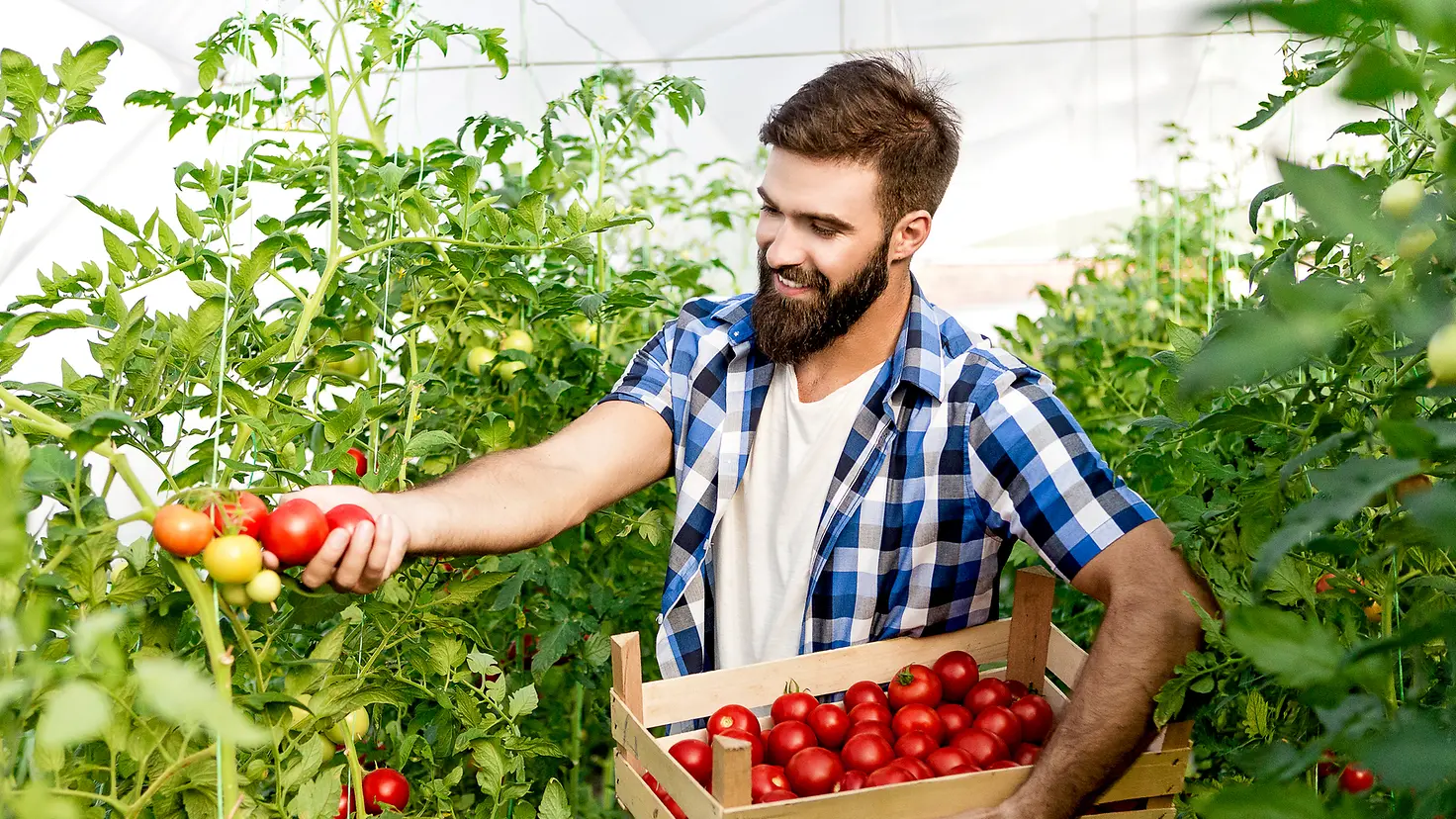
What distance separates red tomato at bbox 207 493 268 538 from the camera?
2.53 ft

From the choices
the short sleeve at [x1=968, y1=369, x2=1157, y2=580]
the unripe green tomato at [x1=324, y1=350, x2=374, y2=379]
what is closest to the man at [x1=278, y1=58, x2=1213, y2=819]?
the short sleeve at [x1=968, y1=369, x2=1157, y2=580]

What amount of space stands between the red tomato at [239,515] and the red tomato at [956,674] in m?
0.79

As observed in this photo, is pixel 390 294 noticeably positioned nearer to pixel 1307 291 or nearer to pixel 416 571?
pixel 416 571

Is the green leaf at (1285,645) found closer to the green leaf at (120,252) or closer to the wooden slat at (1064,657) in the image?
the wooden slat at (1064,657)

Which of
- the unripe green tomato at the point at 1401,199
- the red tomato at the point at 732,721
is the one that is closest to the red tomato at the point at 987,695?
the red tomato at the point at 732,721

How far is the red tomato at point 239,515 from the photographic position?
77 centimetres

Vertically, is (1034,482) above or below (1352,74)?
below

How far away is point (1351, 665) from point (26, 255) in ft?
8.19

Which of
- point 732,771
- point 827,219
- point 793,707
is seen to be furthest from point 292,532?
point 827,219

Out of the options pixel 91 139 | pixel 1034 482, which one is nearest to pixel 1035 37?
pixel 91 139

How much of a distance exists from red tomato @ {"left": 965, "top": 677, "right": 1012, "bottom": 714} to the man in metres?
0.15

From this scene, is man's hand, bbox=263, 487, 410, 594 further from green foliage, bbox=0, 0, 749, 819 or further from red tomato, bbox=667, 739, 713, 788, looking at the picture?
red tomato, bbox=667, 739, 713, 788

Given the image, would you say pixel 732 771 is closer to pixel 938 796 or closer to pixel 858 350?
pixel 938 796

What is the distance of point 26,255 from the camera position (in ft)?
Answer: 7.65
